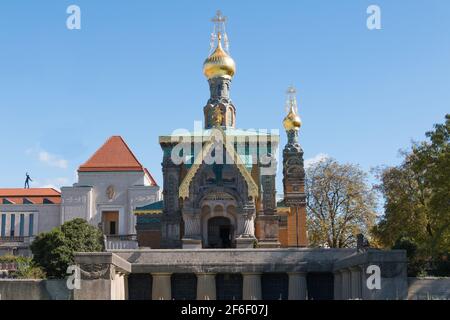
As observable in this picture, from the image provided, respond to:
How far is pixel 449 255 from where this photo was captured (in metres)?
36.3

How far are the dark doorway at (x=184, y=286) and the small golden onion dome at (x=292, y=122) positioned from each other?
28.3 meters

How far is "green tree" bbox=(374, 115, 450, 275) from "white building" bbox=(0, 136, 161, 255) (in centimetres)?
2429

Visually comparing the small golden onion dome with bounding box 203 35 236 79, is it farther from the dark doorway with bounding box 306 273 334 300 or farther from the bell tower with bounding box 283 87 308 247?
the dark doorway with bounding box 306 273 334 300

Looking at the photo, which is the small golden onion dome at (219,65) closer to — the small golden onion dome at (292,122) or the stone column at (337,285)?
the small golden onion dome at (292,122)

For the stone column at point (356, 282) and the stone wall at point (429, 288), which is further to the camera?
the stone column at point (356, 282)

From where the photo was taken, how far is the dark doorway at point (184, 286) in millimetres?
34594

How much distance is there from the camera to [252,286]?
34375 millimetres

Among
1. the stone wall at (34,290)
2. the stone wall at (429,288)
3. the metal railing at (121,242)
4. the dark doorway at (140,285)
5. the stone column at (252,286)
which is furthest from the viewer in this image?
the metal railing at (121,242)

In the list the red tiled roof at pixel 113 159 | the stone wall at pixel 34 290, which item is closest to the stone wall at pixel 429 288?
the stone wall at pixel 34 290

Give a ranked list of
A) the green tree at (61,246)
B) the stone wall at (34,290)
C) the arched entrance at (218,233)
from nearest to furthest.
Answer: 1. the stone wall at (34,290)
2. the green tree at (61,246)
3. the arched entrance at (218,233)

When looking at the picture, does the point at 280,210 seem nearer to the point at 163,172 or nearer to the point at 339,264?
the point at 163,172

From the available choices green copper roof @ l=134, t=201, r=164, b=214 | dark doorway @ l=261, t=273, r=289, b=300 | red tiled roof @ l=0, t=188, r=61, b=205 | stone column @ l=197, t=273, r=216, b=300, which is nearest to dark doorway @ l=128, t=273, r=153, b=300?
stone column @ l=197, t=273, r=216, b=300

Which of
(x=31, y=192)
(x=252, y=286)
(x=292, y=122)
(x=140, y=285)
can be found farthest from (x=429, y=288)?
(x=31, y=192)
